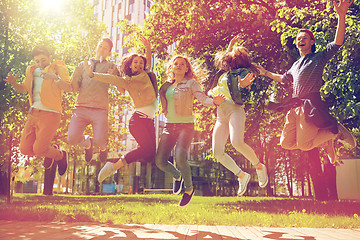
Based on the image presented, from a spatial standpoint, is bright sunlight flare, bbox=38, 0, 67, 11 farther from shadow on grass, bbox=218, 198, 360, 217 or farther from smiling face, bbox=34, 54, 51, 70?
shadow on grass, bbox=218, 198, 360, 217

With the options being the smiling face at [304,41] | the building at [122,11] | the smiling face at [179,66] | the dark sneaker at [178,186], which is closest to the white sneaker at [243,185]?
the dark sneaker at [178,186]

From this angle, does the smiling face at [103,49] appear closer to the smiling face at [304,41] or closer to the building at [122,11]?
the smiling face at [304,41]

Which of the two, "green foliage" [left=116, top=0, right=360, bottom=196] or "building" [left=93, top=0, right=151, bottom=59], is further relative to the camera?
"building" [left=93, top=0, right=151, bottom=59]

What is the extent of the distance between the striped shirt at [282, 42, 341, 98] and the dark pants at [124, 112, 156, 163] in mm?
2336

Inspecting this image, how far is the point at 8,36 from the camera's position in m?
8.80

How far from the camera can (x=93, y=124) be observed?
5844mm

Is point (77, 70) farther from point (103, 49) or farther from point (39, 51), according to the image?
A: point (39, 51)

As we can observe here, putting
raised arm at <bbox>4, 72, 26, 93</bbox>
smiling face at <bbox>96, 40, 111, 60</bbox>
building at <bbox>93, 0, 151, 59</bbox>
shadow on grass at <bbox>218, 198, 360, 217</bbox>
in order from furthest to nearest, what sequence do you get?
building at <bbox>93, 0, 151, 59</bbox> < shadow on grass at <bbox>218, 198, 360, 217</bbox> < raised arm at <bbox>4, 72, 26, 93</bbox> < smiling face at <bbox>96, 40, 111, 60</bbox>

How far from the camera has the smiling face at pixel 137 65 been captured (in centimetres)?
543

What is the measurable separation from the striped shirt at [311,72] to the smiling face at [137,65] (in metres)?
2.44

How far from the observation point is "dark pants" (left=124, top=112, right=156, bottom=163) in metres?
5.30

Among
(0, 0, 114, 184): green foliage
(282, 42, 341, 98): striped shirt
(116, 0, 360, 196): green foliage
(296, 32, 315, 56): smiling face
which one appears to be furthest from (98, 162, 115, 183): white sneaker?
(116, 0, 360, 196): green foliage

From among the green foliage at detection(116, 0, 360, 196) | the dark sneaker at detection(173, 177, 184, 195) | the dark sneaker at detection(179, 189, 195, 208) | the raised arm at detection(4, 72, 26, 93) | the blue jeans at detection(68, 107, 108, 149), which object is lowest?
the dark sneaker at detection(179, 189, 195, 208)

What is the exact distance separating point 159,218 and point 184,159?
288 centimetres
